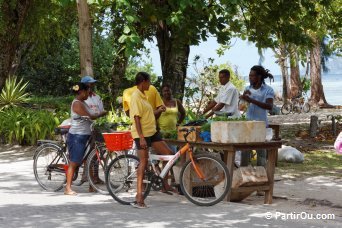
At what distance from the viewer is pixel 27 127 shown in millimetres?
19047

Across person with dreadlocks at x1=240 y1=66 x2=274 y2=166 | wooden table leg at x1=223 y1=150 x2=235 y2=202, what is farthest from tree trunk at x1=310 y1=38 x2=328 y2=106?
wooden table leg at x1=223 y1=150 x2=235 y2=202

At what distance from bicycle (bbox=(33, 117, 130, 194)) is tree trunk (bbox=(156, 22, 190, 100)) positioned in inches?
273

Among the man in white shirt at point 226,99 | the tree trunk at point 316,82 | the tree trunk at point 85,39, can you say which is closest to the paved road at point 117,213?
the man in white shirt at point 226,99

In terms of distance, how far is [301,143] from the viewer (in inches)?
768

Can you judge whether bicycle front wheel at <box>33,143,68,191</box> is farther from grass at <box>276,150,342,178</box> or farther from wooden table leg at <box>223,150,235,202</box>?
grass at <box>276,150,342,178</box>

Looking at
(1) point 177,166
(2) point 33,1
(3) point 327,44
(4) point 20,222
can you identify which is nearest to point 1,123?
(2) point 33,1

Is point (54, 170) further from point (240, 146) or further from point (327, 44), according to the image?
point (327, 44)

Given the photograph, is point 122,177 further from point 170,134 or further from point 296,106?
point 296,106

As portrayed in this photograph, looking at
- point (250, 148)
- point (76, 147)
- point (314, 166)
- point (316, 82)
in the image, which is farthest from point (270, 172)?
point (316, 82)

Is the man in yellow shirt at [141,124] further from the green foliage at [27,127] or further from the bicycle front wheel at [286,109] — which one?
the bicycle front wheel at [286,109]

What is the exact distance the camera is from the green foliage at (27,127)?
18.9 metres

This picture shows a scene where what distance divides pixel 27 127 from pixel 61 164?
804cm

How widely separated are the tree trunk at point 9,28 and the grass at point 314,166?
10.6 meters

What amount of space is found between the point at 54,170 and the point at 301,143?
32.3 feet
